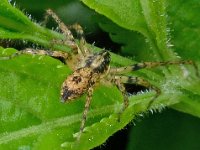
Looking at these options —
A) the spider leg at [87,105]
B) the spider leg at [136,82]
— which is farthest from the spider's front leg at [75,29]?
the spider leg at [87,105]

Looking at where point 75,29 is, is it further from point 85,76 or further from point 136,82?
point 136,82

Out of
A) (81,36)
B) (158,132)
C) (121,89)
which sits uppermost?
(81,36)

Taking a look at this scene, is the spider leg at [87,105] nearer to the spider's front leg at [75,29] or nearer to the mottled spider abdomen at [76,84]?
the mottled spider abdomen at [76,84]

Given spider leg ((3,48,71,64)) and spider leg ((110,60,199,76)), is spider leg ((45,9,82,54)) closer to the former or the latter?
spider leg ((3,48,71,64))

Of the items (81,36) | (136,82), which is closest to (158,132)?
(136,82)

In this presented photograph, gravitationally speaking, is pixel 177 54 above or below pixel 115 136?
above

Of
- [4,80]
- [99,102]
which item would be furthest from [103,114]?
[4,80]

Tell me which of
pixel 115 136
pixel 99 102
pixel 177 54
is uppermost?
pixel 177 54

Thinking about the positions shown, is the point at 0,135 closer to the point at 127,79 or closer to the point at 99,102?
the point at 99,102
